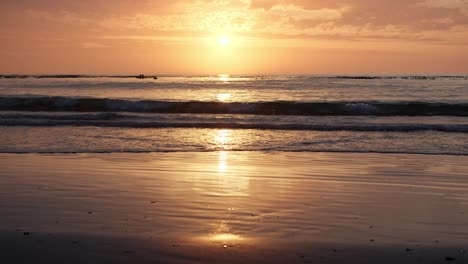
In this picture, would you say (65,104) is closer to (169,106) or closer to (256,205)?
(169,106)

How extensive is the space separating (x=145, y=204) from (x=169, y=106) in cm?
2690

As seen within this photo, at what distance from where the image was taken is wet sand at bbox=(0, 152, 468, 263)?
5469 mm

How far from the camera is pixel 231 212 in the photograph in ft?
23.5

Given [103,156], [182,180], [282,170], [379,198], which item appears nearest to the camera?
[379,198]

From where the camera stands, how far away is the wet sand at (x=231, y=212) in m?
5.47

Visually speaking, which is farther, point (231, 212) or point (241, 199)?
point (241, 199)

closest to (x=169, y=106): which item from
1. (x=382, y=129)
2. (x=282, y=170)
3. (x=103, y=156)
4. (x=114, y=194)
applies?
(x=382, y=129)

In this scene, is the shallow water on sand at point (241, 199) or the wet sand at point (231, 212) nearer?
the wet sand at point (231, 212)

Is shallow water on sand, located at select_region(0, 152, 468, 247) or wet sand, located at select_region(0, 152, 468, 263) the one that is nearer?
wet sand, located at select_region(0, 152, 468, 263)

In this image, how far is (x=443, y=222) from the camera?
6.68m

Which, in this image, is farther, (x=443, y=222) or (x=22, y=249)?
(x=443, y=222)

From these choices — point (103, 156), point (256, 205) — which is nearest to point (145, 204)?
point (256, 205)

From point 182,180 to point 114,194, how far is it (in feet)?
5.05

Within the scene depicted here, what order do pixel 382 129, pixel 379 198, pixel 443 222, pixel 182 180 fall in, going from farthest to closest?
pixel 382 129 < pixel 182 180 < pixel 379 198 < pixel 443 222
